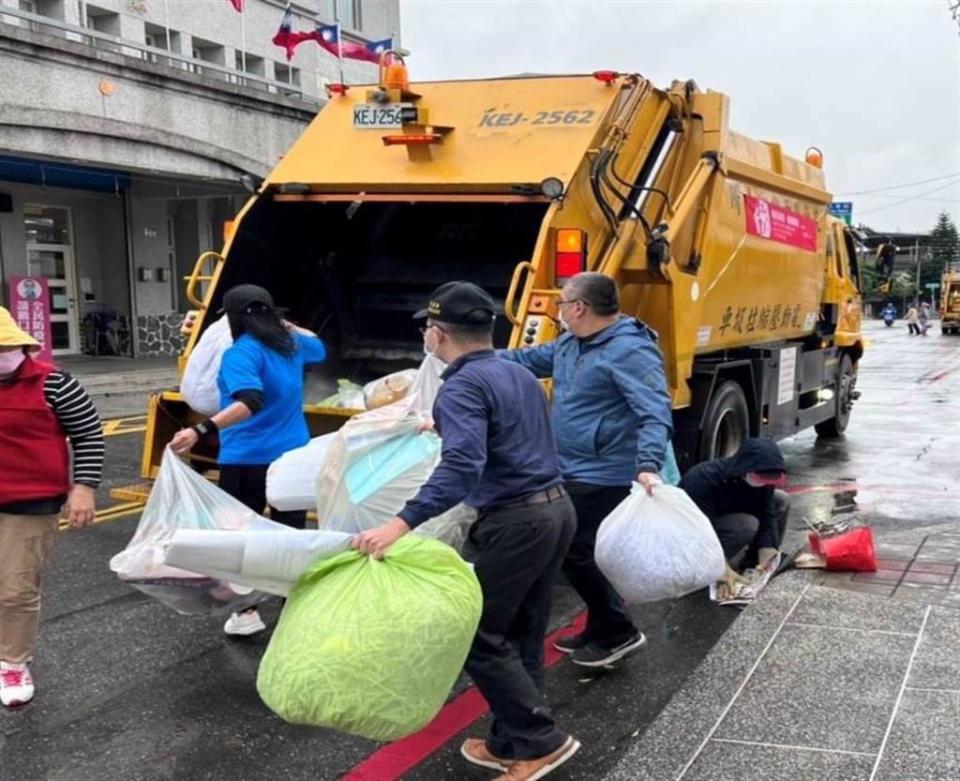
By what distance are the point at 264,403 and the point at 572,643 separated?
1.64 meters

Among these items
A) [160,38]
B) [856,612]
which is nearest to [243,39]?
[160,38]

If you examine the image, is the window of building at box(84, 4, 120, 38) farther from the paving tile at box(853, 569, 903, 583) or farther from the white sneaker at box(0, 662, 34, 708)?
the paving tile at box(853, 569, 903, 583)

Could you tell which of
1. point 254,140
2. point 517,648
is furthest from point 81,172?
point 517,648

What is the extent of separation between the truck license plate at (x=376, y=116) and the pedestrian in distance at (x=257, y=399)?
2.04 metres

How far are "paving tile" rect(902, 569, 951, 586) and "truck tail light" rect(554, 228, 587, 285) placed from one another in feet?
7.21

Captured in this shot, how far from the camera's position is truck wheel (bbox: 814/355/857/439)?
10259mm

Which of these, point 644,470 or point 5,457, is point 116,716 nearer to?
point 5,457

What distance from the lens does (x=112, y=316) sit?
18422 millimetres

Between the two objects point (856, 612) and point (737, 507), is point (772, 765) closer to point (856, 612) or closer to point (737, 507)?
point (856, 612)

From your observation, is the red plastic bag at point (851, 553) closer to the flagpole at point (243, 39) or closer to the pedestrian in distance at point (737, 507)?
the pedestrian in distance at point (737, 507)

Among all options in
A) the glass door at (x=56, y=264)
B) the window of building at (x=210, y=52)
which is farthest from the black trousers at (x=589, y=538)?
the window of building at (x=210, y=52)

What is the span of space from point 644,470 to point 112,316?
1651cm

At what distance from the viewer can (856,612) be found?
4297mm

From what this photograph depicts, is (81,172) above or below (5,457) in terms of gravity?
above
